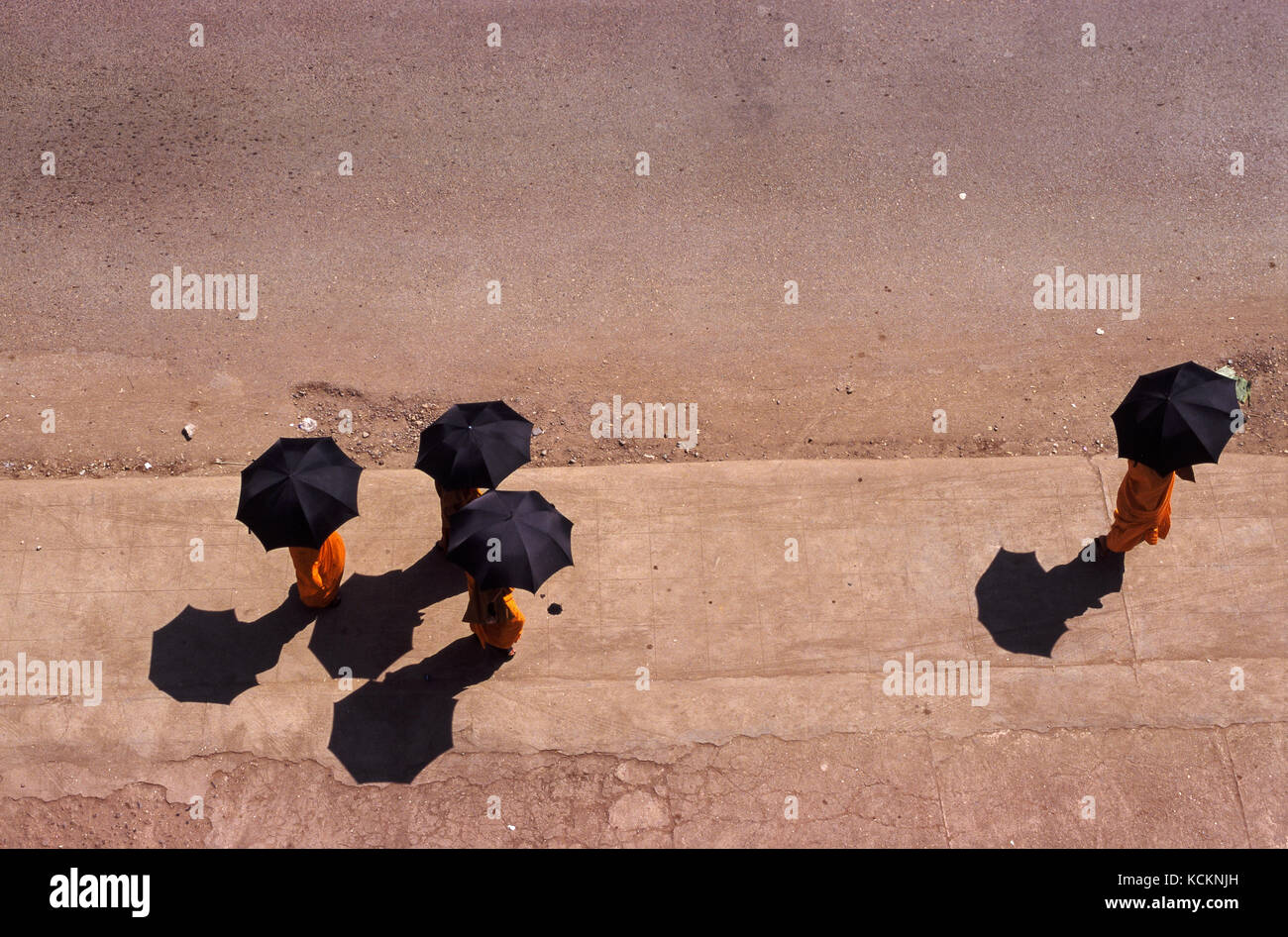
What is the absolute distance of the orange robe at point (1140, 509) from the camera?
789 cm

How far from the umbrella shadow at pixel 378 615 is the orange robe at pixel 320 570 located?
0.25 meters

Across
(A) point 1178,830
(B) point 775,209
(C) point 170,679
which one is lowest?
(A) point 1178,830

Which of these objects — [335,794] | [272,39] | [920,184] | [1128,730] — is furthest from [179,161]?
[1128,730]

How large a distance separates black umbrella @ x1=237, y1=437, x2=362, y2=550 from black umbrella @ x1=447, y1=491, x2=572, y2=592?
90 cm

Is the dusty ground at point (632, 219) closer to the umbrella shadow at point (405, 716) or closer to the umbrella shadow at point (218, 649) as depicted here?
the umbrella shadow at point (218, 649)

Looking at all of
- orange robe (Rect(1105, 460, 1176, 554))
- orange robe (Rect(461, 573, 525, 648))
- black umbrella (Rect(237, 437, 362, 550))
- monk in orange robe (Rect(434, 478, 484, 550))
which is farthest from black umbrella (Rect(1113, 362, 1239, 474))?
black umbrella (Rect(237, 437, 362, 550))

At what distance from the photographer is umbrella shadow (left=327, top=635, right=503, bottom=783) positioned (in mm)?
7887

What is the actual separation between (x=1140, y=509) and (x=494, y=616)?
209 inches

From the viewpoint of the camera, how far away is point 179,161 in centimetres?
1095

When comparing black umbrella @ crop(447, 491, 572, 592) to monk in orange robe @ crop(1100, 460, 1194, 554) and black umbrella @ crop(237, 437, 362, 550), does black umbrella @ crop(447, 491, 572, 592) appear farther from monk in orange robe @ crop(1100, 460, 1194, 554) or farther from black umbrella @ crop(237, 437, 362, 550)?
monk in orange robe @ crop(1100, 460, 1194, 554)

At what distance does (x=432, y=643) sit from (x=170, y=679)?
213 cm

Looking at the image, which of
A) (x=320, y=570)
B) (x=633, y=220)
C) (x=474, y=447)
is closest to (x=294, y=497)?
(x=320, y=570)

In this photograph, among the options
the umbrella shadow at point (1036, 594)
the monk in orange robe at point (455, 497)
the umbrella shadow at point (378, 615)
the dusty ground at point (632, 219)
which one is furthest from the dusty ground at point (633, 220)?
the monk in orange robe at point (455, 497)

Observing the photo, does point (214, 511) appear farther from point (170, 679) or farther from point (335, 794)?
point (335, 794)
